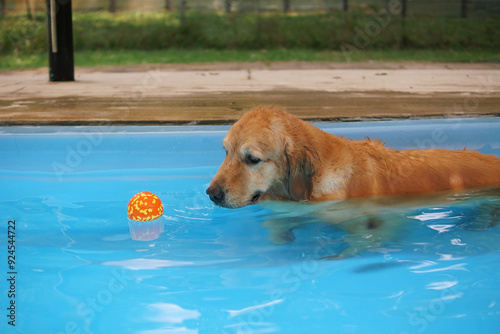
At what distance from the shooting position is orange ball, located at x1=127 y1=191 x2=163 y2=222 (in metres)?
4.16

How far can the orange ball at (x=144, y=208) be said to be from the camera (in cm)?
416

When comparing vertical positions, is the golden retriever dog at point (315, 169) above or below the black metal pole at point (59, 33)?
below

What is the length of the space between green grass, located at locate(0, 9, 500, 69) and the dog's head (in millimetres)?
10081

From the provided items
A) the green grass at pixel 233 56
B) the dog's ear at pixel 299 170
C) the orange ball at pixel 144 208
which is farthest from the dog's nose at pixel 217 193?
the green grass at pixel 233 56

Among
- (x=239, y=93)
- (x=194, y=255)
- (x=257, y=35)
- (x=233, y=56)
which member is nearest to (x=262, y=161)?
(x=194, y=255)

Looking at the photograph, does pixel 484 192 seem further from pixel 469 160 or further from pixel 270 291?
pixel 270 291

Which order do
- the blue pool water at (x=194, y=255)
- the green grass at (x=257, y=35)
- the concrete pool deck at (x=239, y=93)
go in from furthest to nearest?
the green grass at (x=257, y=35) < the concrete pool deck at (x=239, y=93) < the blue pool water at (x=194, y=255)

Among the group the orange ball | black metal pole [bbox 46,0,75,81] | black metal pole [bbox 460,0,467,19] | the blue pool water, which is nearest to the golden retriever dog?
the blue pool water

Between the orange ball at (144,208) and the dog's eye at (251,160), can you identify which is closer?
the dog's eye at (251,160)

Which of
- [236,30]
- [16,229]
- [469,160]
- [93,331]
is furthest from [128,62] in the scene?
[93,331]

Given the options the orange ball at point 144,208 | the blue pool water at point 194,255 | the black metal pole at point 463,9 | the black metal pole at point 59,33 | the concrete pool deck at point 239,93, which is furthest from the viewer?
the black metal pole at point 463,9

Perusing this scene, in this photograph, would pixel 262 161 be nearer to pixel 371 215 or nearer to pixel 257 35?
pixel 371 215

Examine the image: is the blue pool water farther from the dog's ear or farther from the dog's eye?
the dog's eye

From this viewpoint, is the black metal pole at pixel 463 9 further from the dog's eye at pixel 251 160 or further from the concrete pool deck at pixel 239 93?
the dog's eye at pixel 251 160
